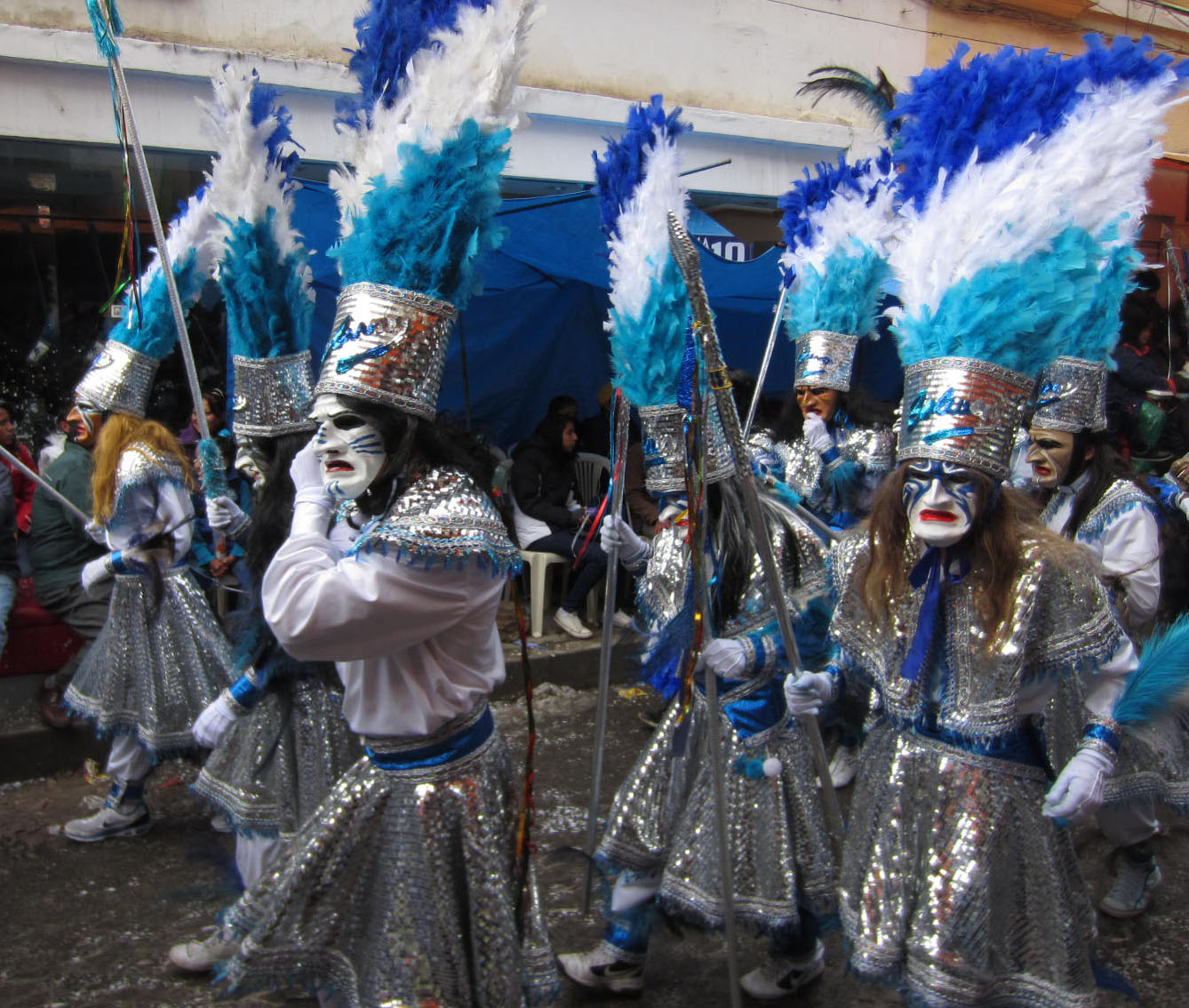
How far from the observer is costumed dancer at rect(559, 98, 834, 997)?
A: 343 centimetres

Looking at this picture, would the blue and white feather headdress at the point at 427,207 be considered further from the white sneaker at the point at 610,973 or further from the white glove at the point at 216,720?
the white sneaker at the point at 610,973

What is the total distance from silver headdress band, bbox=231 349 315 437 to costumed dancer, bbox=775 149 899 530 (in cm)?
275

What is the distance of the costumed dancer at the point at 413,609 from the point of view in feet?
8.13

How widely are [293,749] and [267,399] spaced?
117 centimetres

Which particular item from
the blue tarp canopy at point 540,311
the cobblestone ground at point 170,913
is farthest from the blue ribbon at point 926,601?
the blue tarp canopy at point 540,311

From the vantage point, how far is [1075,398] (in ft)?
14.0

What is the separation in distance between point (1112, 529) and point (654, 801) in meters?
1.93

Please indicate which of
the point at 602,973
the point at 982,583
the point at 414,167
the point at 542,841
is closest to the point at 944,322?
the point at 982,583

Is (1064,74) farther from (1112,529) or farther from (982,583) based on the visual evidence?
(1112,529)

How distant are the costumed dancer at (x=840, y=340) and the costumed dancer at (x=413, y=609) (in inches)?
128

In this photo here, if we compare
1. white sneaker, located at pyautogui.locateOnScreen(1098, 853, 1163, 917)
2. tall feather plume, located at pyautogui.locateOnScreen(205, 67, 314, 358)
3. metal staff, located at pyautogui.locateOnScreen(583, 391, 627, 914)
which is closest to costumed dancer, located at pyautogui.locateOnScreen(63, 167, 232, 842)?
tall feather plume, located at pyautogui.locateOnScreen(205, 67, 314, 358)

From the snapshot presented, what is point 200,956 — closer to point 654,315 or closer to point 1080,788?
point 654,315

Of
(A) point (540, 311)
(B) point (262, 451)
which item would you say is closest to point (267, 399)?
(B) point (262, 451)

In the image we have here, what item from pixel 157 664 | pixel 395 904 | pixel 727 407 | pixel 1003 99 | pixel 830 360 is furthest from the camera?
pixel 830 360
